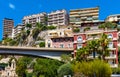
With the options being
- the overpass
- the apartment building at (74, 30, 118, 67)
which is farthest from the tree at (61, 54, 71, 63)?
the overpass

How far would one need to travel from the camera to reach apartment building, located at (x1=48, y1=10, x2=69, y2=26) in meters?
189

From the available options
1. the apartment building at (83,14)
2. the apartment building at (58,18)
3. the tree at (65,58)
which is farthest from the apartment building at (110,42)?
the apartment building at (58,18)

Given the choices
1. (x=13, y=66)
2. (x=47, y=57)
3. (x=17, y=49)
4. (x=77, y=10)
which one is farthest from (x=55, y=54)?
(x=77, y=10)

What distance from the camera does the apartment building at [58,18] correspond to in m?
189

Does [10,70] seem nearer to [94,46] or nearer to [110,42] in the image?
[110,42]

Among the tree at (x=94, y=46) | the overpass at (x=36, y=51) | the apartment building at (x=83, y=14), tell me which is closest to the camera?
the tree at (x=94, y=46)

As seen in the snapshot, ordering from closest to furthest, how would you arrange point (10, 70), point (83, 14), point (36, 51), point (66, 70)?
point (66, 70), point (36, 51), point (10, 70), point (83, 14)

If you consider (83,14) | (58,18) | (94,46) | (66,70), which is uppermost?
(83,14)

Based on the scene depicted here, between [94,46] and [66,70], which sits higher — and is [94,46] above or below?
above

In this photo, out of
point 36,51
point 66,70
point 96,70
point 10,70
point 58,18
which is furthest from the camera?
point 58,18

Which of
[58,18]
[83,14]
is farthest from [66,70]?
[58,18]

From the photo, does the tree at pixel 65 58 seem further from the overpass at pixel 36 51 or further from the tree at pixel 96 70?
the tree at pixel 96 70

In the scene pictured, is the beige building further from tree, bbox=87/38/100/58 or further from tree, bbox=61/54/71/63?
tree, bbox=87/38/100/58

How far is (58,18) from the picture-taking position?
19075cm
